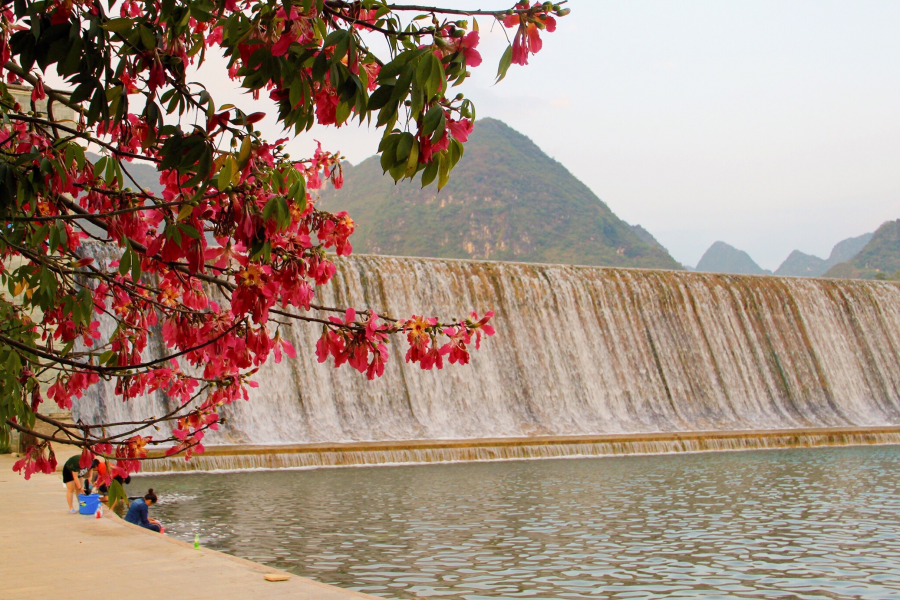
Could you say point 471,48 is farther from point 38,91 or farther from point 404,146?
point 38,91

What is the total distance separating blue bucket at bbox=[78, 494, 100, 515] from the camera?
8.21 meters

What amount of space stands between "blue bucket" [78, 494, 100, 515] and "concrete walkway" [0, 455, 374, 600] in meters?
0.18

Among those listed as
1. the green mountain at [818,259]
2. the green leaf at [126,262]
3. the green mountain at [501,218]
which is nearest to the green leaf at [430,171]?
the green leaf at [126,262]

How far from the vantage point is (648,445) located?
19.1 meters

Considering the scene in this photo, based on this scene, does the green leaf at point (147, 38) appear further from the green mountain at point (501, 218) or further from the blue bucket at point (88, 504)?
the green mountain at point (501, 218)

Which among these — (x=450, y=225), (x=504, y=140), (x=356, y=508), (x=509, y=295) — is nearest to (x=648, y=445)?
(x=509, y=295)

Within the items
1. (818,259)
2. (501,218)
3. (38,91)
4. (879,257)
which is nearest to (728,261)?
(818,259)

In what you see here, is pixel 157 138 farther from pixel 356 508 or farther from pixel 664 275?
pixel 664 275

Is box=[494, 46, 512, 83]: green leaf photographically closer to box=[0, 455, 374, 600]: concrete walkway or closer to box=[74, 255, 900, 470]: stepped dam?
box=[0, 455, 374, 600]: concrete walkway

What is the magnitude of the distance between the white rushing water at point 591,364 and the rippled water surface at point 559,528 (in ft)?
14.7

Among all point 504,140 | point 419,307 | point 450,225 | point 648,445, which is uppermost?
point 504,140

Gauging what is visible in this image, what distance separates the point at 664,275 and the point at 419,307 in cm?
918

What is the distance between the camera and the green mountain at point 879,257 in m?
88.3

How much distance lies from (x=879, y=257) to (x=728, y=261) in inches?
4131
